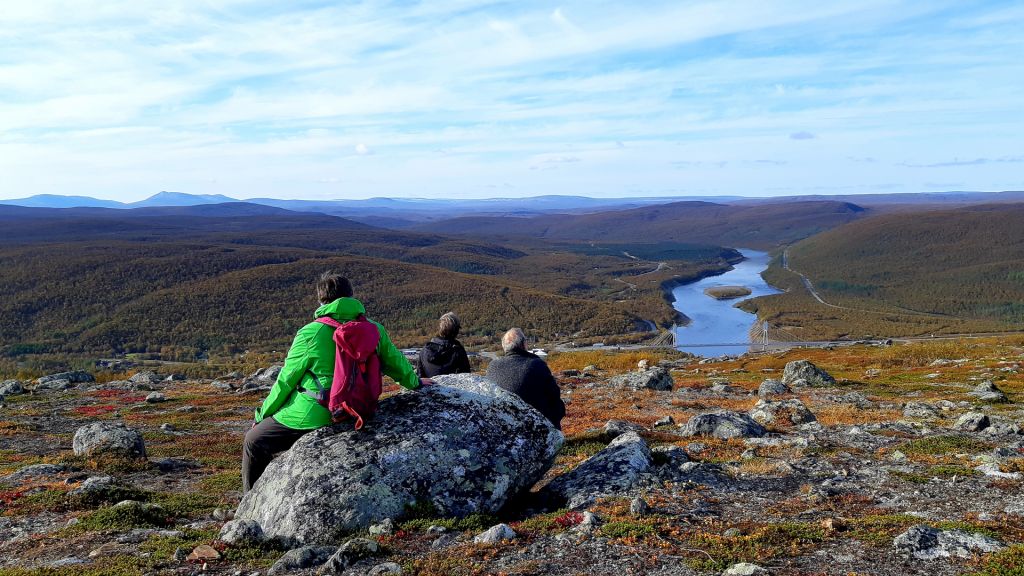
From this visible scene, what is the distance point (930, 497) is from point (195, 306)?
146 metres

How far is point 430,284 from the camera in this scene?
173 m

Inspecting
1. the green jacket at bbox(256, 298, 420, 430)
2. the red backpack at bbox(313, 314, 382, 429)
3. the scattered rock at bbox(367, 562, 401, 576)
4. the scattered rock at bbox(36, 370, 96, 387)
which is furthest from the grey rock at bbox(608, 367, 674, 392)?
the scattered rock at bbox(36, 370, 96, 387)

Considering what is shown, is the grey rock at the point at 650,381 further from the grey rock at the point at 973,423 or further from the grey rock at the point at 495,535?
the grey rock at the point at 495,535

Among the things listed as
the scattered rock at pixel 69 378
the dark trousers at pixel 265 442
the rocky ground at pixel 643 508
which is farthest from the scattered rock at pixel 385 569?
the scattered rock at pixel 69 378

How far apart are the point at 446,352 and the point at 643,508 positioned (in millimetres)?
6365

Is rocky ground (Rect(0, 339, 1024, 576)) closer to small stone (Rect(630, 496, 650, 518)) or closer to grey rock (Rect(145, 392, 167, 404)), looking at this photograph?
small stone (Rect(630, 496, 650, 518))

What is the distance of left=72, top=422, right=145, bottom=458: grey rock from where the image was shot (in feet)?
52.3

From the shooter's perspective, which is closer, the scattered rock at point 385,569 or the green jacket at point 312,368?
the scattered rock at point 385,569

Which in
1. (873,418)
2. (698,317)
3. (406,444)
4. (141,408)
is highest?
(406,444)

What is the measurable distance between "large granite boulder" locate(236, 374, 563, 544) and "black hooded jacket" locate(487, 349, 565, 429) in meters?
1.58

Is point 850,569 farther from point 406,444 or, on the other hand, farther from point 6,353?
point 6,353

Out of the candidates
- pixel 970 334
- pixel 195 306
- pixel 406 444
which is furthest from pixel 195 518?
pixel 970 334

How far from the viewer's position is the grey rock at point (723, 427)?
16.4 metres

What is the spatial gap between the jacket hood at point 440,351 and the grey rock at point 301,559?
630cm
